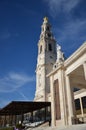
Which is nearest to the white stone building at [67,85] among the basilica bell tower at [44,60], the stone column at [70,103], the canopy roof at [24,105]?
the stone column at [70,103]

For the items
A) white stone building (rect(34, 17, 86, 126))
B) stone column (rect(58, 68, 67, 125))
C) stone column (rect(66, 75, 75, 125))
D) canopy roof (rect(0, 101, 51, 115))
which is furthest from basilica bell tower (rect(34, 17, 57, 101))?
stone column (rect(66, 75, 75, 125))

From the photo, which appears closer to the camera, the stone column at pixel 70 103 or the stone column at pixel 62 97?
the stone column at pixel 70 103

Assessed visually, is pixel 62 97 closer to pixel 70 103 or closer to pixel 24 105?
pixel 70 103

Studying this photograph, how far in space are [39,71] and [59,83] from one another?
104 ft

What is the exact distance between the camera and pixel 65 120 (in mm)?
19156

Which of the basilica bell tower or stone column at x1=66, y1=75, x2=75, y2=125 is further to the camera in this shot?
the basilica bell tower

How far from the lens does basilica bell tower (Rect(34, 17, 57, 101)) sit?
158 ft

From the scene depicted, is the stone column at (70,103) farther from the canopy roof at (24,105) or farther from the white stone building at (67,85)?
the canopy roof at (24,105)

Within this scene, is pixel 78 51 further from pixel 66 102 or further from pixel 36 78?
pixel 36 78

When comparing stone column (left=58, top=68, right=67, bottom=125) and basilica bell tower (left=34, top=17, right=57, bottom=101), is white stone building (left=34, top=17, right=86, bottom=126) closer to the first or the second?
stone column (left=58, top=68, right=67, bottom=125)

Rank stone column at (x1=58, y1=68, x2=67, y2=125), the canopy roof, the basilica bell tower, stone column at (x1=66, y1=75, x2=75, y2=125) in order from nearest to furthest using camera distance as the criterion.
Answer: stone column at (x1=66, y1=75, x2=75, y2=125), stone column at (x1=58, y1=68, x2=67, y2=125), the canopy roof, the basilica bell tower

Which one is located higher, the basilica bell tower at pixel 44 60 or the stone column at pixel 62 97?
the basilica bell tower at pixel 44 60

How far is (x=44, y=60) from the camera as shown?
52219 mm

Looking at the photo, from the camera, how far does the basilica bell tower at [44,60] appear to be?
158 ft
